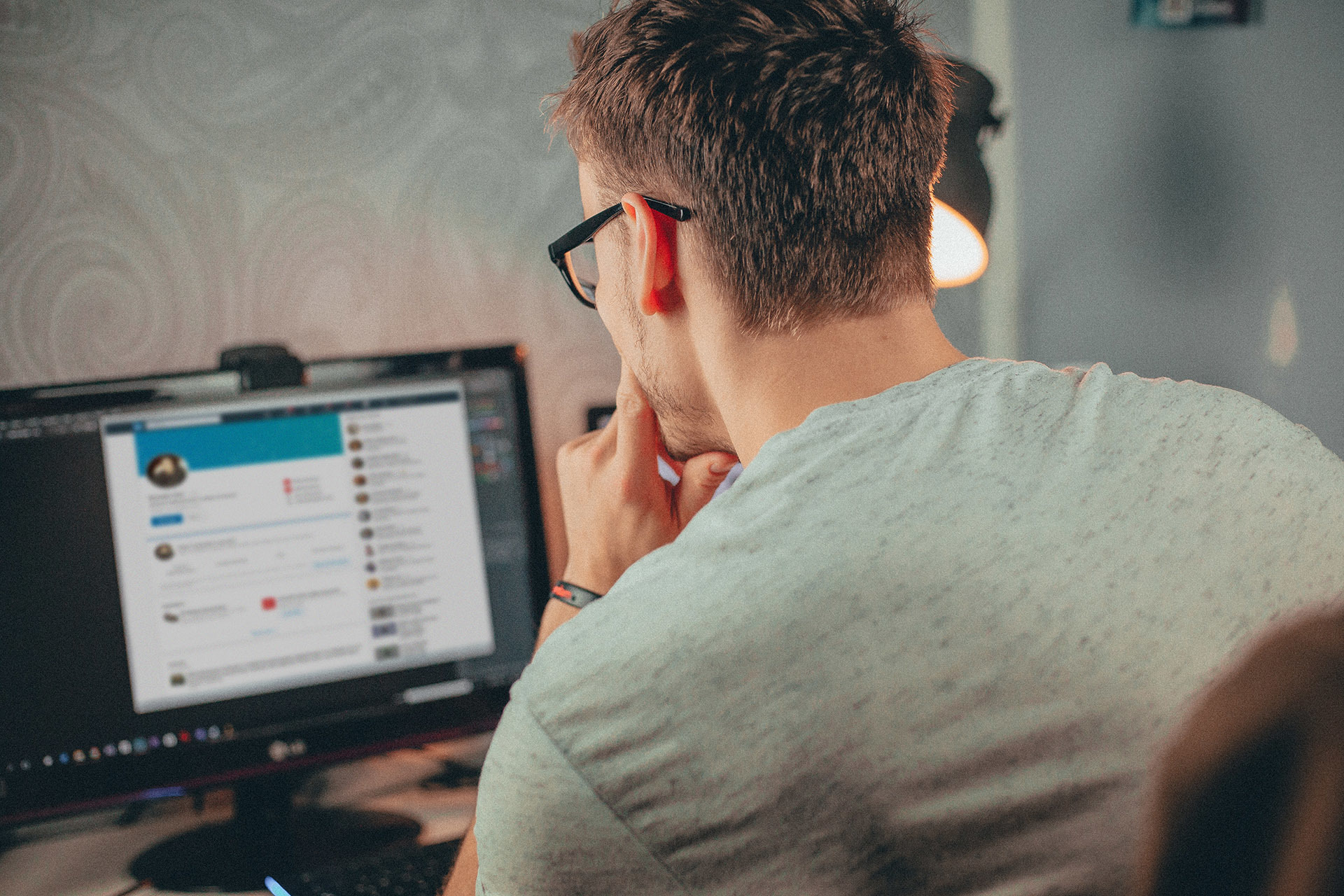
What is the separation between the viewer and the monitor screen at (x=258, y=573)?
785 mm

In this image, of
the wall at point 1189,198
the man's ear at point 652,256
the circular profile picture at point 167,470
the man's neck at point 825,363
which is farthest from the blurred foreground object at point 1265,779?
the wall at point 1189,198

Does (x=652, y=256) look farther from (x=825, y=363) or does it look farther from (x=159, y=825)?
(x=159, y=825)

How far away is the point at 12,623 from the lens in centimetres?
78

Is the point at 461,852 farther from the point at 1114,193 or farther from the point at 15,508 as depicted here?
the point at 1114,193

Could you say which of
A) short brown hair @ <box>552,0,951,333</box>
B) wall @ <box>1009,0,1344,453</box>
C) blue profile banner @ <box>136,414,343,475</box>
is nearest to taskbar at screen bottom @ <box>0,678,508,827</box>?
blue profile banner @ <box>136,414,343,475</box>

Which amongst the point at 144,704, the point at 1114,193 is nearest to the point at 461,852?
the point at 144,704

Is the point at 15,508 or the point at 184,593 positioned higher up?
the point at 15,508

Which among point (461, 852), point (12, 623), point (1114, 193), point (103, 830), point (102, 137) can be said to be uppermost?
point (102, 137)

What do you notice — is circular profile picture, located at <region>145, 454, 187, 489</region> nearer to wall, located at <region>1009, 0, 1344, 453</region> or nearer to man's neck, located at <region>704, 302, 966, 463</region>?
man's neck, located at <region>704, 302, 966, 463</region>

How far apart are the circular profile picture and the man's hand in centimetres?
40

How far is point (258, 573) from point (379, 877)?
33cm

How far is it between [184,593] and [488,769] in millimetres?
519

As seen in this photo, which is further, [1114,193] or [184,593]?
[1114,193]

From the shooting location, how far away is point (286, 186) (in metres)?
1.00
